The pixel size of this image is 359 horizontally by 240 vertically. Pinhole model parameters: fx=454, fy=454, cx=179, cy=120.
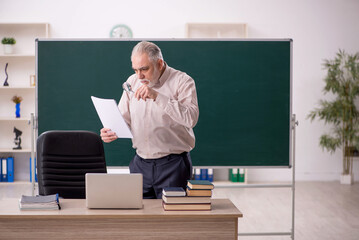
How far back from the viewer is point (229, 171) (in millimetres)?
6859

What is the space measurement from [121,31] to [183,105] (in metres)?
4.59

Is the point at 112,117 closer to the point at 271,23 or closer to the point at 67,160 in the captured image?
the point at 67,160

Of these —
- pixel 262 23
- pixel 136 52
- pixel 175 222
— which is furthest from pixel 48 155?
pixel 262 23

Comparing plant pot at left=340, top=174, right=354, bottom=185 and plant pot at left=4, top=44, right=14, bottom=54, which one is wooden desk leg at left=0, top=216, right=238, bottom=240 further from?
plant pot at left=340, top=174, right=354, bottom=185

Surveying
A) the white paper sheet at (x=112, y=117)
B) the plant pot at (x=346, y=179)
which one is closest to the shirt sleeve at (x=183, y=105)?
the white paper sheet at (x=112, y=117)

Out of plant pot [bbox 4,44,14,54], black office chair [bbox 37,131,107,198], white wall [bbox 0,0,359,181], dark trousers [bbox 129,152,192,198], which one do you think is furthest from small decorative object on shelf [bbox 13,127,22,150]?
dark trousers [bbox 129,152,192,198]

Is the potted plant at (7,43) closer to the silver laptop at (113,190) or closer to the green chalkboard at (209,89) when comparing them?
the green chalkboard at (209,89)

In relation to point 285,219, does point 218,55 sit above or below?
above

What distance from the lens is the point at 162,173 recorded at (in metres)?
2.75

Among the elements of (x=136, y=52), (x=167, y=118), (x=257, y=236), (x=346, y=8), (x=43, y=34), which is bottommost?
(x=257, y=236)

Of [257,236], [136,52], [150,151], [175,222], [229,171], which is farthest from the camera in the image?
[229,171]

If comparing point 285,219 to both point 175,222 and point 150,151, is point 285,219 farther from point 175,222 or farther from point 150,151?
point 175,222

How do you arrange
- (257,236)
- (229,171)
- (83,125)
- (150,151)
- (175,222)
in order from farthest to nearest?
(229,171)
(257,236)
(83,125)
(150,151)
(175,222)

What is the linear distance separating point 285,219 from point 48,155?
295 centimetres
